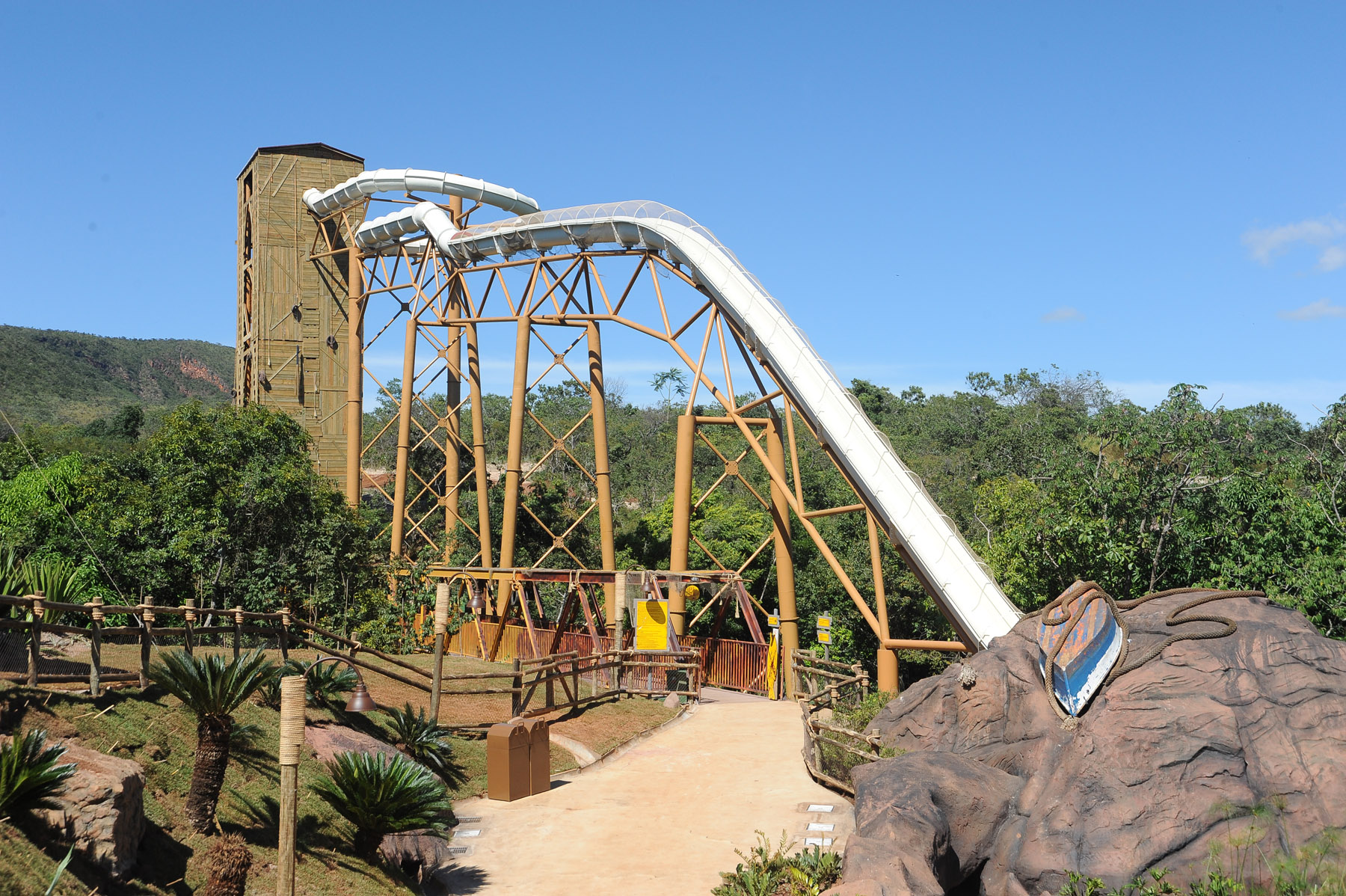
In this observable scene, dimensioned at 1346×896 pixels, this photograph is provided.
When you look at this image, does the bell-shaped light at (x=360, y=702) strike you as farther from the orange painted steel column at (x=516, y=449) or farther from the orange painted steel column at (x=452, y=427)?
the orange painted steel column at (x=452, y=427)

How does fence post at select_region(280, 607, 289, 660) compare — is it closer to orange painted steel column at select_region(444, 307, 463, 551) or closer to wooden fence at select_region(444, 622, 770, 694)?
wooden fence at select_region(444, 622, 770, 694)

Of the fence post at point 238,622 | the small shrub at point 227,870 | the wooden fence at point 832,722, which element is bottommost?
the wooden fence at point 832,722

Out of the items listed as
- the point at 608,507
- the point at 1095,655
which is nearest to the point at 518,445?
the point at 608,507

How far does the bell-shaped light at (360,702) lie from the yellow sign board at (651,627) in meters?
8.73

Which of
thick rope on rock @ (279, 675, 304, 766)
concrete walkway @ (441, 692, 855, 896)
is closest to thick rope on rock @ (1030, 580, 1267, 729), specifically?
concrete walkway @ (441, 692, 855, 896)

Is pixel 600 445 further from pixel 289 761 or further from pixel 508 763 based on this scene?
pixel 289 761

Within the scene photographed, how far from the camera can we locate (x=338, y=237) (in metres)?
38.8

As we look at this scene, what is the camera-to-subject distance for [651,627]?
23.4 meters

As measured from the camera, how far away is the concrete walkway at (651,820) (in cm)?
1172

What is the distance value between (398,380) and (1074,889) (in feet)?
278

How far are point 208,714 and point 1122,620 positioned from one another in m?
10.3

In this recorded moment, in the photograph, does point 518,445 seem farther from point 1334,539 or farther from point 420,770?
point 1334,539

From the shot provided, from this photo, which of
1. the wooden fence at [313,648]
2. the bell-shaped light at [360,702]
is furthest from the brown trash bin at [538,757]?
the bell-shaped light at [360,702]

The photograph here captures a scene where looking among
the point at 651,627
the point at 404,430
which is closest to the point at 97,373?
the point at 404,430
